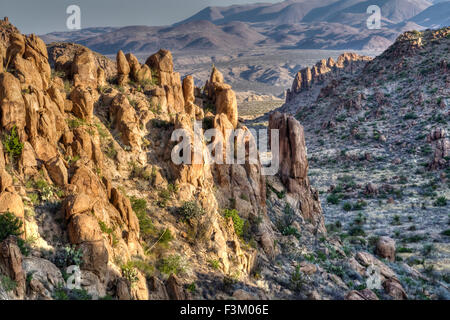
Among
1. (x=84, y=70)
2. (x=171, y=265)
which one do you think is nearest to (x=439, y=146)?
(x=84, y=70)

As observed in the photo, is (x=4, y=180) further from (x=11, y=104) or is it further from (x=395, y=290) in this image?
(x=395, y=290)

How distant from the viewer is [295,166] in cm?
2281

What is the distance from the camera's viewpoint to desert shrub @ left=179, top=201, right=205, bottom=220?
14244 mm

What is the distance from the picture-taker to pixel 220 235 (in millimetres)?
14484

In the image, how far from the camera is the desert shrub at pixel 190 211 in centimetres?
1424

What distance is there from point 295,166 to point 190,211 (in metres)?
10.2

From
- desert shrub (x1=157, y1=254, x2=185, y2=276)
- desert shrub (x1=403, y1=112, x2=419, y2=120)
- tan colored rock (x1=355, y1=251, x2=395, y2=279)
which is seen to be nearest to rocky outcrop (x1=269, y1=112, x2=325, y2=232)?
tan colored rock (x1=355, y1=251, x2=395, y2=279)

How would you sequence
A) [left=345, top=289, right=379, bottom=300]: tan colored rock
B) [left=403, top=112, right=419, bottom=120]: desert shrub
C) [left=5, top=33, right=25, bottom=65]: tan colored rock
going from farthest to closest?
[left=403, top=112, right=419, bottom=120]: desert shrub → [left=5, top=33, right=25, bottom=65]: tan colored rock → [left=345, top=289, right=379, bottom=300]: tan colored rock

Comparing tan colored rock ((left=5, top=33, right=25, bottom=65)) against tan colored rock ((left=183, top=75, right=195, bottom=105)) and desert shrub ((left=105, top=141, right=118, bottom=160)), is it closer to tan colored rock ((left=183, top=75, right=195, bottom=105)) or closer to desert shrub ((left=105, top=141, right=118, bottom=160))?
desert shrub ((left=105, top=141, right=118, bottom=160))

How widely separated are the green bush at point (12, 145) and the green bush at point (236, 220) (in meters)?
8.25

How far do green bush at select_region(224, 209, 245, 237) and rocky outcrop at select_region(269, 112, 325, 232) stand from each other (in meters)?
7.12

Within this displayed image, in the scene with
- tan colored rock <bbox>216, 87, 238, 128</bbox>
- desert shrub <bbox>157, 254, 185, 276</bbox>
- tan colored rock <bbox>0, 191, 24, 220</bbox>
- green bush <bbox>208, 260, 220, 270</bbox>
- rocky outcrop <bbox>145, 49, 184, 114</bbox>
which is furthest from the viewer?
tan colored rock <bbox>216, 87, 238, 128</bbox>

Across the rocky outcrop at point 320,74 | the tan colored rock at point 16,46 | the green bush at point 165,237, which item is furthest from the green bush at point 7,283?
the rocky outcrop at point 320,74

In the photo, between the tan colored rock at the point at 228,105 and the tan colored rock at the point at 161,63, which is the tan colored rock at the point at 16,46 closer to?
the tan colored rock at the point at 161,63
